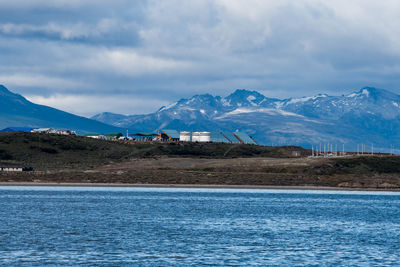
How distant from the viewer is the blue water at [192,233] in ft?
198

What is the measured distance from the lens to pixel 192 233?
79875 millimetres

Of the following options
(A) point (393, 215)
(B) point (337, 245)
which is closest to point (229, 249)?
(B) point (337, 245)

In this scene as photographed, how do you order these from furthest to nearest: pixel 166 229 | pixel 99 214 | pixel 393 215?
pixel 393 215 → pixel 99 214 → pixel 166 229

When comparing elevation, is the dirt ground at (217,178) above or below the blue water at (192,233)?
above

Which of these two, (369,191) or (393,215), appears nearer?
(393,215)

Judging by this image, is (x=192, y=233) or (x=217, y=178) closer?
(x=192, y=233)

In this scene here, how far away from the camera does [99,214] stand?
102562mm

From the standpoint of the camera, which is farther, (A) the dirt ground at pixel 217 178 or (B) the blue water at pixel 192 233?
(A) the dirt ground at pixel 217 178

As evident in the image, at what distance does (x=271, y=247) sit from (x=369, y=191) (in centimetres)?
12456

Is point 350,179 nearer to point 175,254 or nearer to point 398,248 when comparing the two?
point 398,248

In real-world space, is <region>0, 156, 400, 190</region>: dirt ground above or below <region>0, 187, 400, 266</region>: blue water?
above

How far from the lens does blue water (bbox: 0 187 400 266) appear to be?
2379 inches

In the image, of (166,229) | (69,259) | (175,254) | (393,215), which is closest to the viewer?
(69,259)

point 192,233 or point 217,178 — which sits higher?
point 217,178
